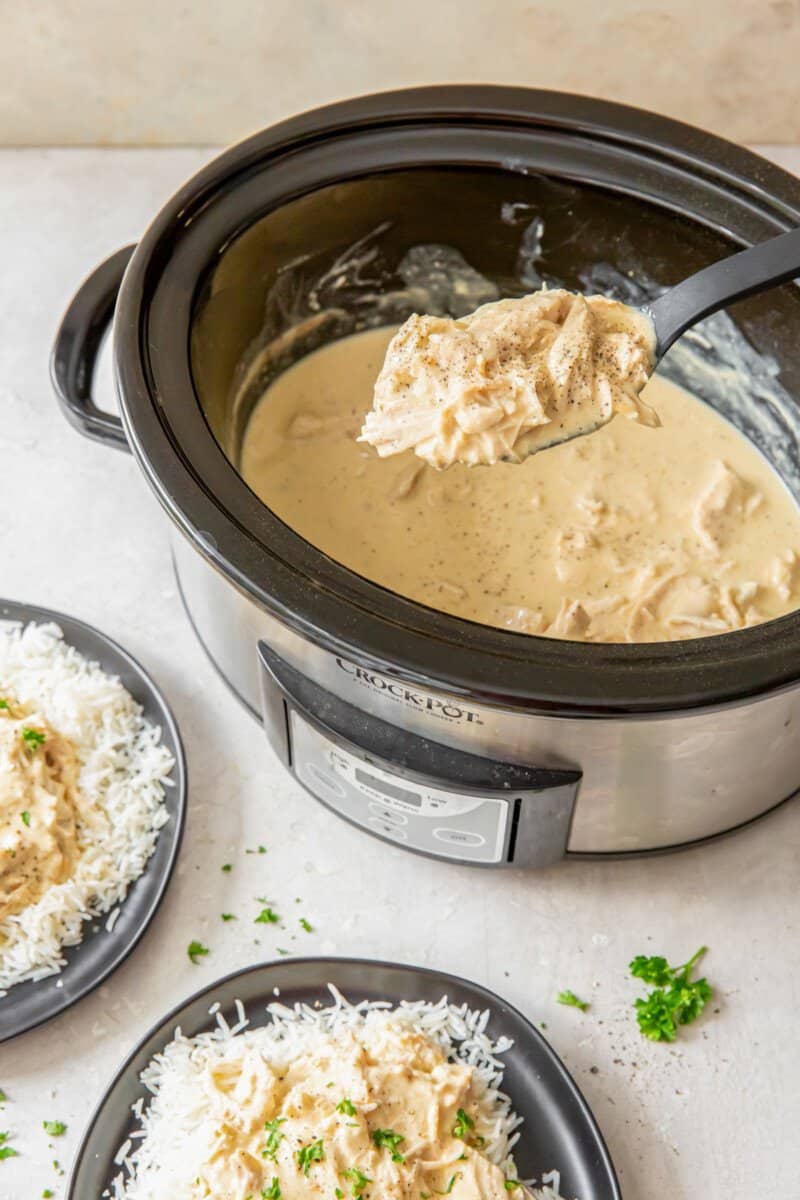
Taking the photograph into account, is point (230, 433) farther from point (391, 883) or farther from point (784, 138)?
point (784, 138)

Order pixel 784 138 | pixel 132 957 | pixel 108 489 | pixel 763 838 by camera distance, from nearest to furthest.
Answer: pixel 132 957 → pixel 763 838 → pixel 108 489 → pixel 784 138

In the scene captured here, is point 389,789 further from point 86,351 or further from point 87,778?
point 86,351

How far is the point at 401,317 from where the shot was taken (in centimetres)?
214

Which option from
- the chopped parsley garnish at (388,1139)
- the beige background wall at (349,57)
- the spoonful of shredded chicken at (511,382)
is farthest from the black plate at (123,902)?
the beige background wall at (349,57)

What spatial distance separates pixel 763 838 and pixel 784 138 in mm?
1413

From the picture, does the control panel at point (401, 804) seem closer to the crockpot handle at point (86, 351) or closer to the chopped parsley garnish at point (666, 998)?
the chopped parsley garnish at point (666, 998)

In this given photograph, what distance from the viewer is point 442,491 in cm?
191

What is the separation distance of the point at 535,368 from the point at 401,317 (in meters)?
0.61

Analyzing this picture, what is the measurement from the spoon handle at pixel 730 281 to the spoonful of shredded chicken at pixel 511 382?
1.3 inches

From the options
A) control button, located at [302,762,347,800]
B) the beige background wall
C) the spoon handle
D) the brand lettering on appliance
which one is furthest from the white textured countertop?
the beige background wall

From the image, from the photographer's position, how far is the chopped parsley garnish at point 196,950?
1684 mm

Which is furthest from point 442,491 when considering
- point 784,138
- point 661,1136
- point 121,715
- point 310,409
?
point 784,138

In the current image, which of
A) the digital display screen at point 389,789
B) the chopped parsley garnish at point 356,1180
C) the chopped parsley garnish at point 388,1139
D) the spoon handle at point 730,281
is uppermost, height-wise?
A: the spoon handle at point 730,281

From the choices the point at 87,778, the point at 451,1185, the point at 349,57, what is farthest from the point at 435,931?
the point at 349,57
